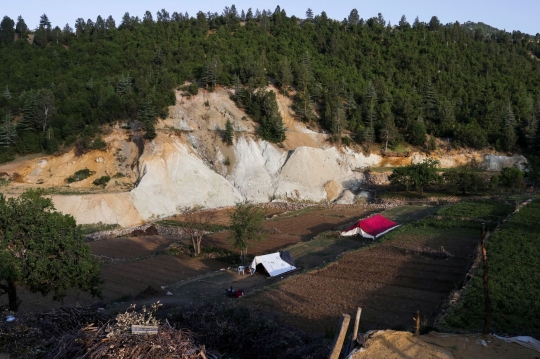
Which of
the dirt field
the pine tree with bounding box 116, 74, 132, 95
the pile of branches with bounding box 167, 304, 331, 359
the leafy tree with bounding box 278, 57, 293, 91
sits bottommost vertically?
the dirt field

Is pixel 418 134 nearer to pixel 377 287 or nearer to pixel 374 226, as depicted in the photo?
pixel 374 226

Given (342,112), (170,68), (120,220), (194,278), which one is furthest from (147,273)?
(170,68)

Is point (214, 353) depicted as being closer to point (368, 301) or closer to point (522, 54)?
point (368, 301)

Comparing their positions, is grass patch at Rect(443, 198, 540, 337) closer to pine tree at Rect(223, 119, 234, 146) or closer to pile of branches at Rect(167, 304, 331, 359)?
pile of branches at Rect(167, 304, 331, 359)

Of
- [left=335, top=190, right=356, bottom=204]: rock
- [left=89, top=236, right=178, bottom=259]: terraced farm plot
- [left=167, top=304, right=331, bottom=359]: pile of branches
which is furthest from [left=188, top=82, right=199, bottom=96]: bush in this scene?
[left=167, top=304, right=331, bottom=359]: pile of branches

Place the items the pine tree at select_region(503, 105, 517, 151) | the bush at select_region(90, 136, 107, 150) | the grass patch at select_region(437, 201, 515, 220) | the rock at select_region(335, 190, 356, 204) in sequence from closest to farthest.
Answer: the grass patch at select_region(437, 201, 515, 220), the bush at select_region(90, 136, 107, 150), the rock at select_region(335, 190, 356, 204), the pine tree at select_region(503, 105, 517, 151)

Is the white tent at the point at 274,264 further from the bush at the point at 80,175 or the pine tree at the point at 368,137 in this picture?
the pine tree at the point at 368,137
